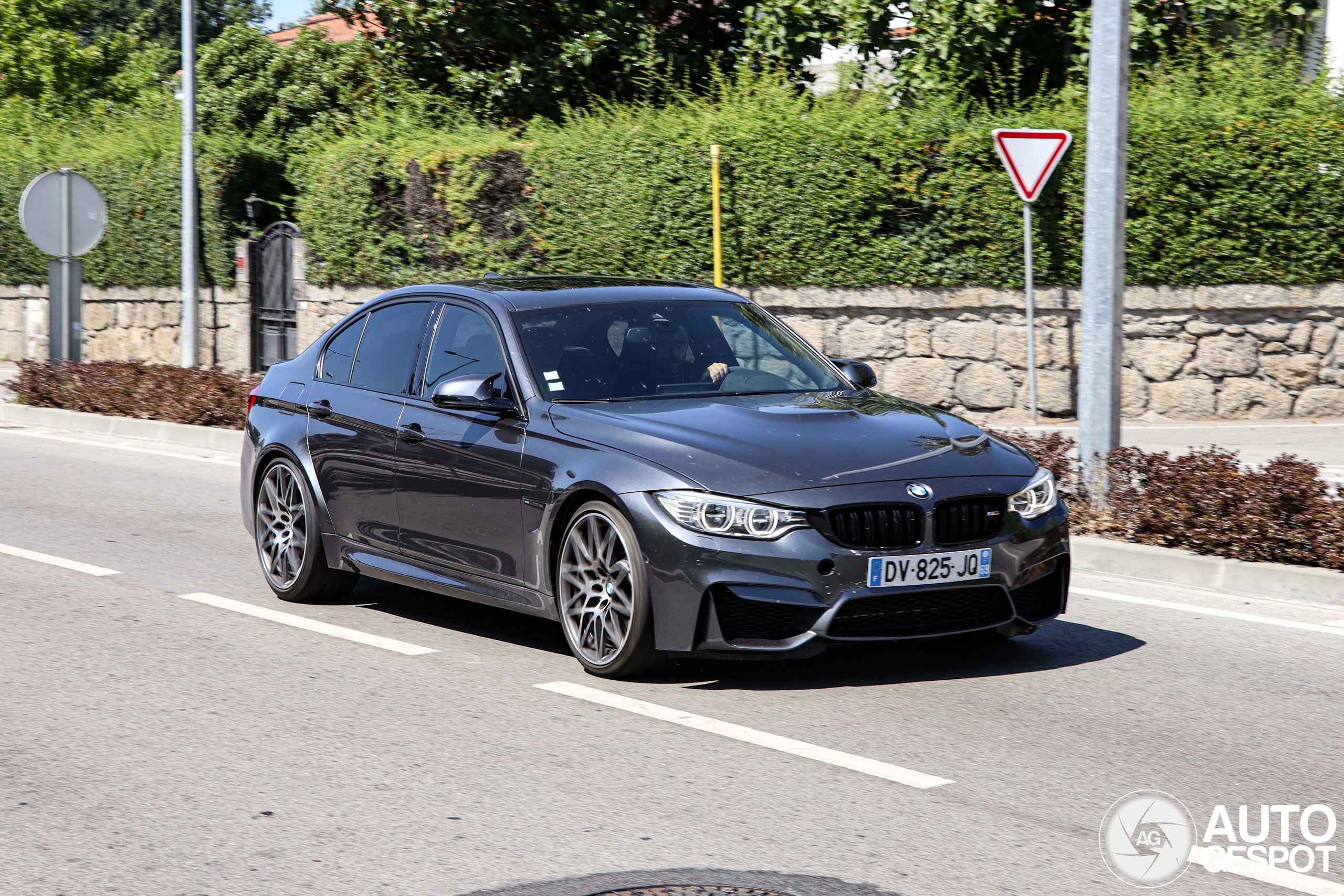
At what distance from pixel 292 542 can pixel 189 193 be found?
1553 cm

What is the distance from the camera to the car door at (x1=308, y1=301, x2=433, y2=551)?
722cm

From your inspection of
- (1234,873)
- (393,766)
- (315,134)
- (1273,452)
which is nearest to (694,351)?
(393,766)

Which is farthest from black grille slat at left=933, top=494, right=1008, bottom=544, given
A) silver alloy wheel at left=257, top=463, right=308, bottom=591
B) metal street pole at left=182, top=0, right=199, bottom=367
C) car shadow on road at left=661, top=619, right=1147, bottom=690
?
metal street pole at left=182, top=0, right=199, bottom=367

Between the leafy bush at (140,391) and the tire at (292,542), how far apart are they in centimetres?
819

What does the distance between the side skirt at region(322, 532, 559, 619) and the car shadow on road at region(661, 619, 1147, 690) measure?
65 cm

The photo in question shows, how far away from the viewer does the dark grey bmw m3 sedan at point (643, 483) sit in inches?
224

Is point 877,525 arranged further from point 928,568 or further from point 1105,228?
point 1105,228

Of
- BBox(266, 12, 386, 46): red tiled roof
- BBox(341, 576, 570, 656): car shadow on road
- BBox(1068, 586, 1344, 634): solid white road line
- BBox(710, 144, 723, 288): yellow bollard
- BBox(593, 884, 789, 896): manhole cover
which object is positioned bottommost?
BBox(593, 884, 789, 896): manhole cover

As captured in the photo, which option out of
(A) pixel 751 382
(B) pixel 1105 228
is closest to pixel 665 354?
(A) pixel 751 382

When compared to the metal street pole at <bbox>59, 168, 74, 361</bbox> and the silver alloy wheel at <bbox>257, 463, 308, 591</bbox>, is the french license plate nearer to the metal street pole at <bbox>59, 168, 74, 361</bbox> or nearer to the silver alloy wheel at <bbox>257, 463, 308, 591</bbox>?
the silver alloy wheel at <bbox>257, 463, 308, 591</bbox>

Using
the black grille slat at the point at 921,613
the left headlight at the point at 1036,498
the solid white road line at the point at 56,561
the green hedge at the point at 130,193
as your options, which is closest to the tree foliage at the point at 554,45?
the green hedge at the point at 130,193

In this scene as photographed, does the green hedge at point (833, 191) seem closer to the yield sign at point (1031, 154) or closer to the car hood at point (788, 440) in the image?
the yield sign at point (1031, 154)

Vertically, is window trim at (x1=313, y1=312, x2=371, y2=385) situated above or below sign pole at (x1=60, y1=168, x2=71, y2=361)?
below

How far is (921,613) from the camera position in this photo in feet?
19.1
